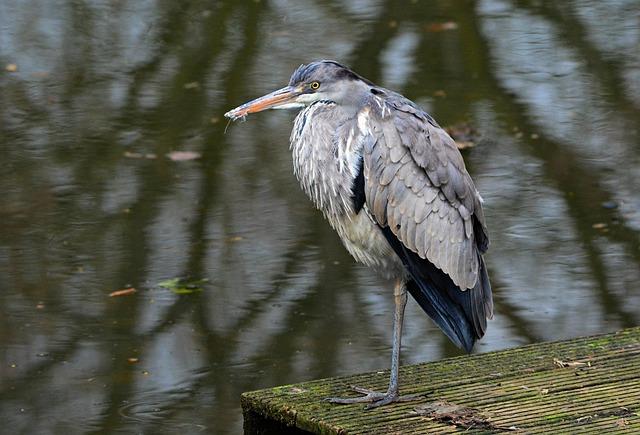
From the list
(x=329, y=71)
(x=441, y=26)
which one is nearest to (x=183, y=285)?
(x=329, y=71)

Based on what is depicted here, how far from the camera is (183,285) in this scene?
285 inches

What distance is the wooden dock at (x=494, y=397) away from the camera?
4559mm

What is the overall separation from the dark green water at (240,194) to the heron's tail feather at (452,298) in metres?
1.35

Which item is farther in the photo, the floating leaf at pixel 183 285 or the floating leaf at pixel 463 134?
the floating leaf at pixel 463 134

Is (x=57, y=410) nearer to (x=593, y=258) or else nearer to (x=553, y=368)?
(x=553, y=368)

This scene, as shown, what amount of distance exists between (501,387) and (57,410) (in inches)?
85.5

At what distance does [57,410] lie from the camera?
601 cm

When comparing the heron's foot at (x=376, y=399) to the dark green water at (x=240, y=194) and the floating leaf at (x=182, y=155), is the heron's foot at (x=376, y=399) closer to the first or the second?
the dark green water at (x=240, y=194)

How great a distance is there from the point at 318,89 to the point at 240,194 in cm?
347

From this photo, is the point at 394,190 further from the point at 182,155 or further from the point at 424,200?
the point at 182,155

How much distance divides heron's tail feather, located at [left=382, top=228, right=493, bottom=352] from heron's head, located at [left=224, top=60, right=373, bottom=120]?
531 millimetres

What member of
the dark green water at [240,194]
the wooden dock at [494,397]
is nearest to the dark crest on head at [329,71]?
the wooden dock at [494,397]

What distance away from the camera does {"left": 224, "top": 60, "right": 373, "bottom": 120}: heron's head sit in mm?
4973

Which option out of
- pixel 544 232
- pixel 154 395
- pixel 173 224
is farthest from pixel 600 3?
pixel 154 395
